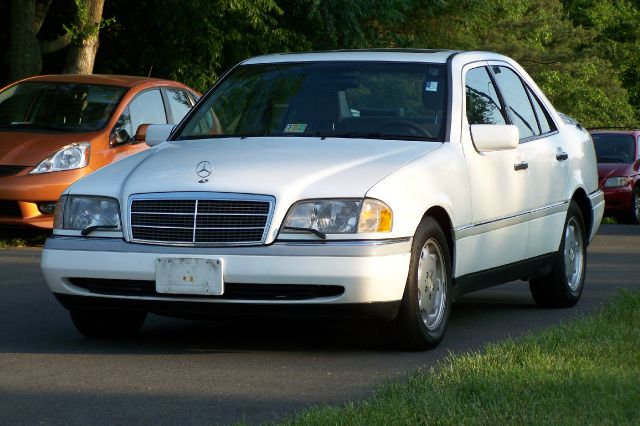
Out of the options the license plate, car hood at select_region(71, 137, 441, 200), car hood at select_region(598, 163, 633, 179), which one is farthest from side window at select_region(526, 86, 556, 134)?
car hood at select_region(598, 163, 633, 179)

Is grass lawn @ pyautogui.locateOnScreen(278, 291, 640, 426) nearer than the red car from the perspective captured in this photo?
Yes

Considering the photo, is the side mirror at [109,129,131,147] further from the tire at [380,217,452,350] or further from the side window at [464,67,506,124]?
the tire at [380,217,452,350]

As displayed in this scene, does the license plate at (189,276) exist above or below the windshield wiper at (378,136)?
below

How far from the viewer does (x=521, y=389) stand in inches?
242

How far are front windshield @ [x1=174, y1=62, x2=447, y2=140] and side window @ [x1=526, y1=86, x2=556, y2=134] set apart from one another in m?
1.41

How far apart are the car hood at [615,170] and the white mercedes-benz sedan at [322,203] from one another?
16.4 m

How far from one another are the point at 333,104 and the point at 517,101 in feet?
5.50

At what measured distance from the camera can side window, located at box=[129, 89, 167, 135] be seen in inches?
607

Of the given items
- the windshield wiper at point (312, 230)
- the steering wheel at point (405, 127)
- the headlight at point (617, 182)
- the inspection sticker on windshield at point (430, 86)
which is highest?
the inspection sticker on windshield at point (430, 86)

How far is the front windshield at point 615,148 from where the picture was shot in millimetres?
26562

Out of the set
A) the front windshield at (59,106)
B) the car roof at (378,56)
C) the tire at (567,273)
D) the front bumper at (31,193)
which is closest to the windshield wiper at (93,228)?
the car roof at (378,56)

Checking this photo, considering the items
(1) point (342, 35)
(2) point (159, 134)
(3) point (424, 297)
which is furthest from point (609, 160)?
(3) point (424, 297)

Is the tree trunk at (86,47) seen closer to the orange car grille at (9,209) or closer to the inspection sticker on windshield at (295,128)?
the orange car grille at (9,209)

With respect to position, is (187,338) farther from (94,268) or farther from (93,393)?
(93,393)
